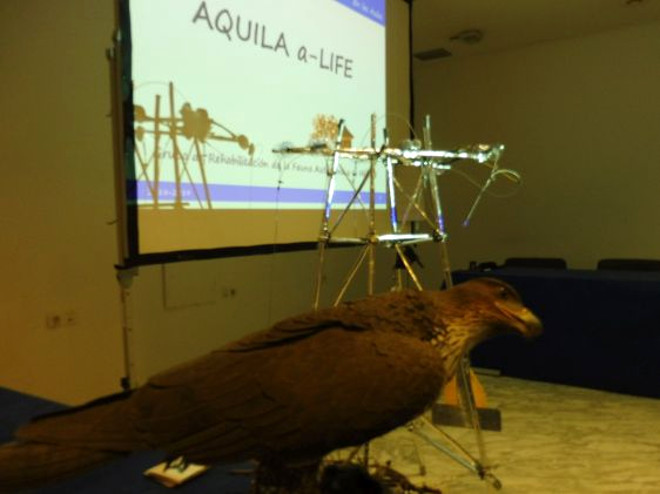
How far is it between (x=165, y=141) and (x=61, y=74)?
100 cm

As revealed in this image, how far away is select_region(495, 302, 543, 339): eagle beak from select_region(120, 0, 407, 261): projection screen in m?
0.92

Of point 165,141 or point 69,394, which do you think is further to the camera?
point 69,394

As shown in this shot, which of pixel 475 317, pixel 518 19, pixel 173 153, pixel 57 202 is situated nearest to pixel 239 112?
pixel 173 153

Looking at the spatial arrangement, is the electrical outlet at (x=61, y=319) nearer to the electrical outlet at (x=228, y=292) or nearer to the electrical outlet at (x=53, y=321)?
the electrical outlet at (x=53, y=321)

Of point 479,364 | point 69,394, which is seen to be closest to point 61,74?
point 69,394

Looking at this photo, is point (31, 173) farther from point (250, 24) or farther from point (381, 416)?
point (381, 416)

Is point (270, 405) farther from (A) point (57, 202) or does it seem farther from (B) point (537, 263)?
(B) point (537, 263)

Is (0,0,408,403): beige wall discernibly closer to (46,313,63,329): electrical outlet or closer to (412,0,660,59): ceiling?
(46,313,63,329): electrical outlet

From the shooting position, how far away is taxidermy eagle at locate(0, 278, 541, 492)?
0.53 metres

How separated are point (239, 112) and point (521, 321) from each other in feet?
4.28

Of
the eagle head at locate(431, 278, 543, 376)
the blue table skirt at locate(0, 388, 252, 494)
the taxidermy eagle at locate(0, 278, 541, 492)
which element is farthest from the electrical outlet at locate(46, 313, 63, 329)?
the eagle head at locate(431, 278, 543, 376)

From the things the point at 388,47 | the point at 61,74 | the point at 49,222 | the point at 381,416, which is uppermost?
the point at 388,47

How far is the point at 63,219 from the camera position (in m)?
2.20

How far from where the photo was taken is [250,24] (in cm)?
181
